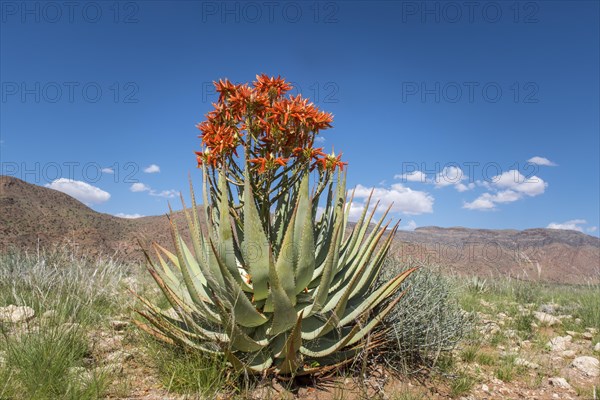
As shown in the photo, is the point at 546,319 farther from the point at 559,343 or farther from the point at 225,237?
the point at 225,237

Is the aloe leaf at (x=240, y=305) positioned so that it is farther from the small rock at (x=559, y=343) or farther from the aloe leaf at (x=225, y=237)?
the small rock at (x=559, y=343)

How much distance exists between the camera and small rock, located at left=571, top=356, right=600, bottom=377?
15.5 ft

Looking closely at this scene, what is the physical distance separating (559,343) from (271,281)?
4835mm

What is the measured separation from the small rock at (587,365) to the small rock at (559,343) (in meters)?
0.60

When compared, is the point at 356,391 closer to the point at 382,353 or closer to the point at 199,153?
the point at 382,353

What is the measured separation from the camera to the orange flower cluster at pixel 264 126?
3361 mm

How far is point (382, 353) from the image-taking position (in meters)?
3.99

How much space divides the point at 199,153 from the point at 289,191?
900 mm

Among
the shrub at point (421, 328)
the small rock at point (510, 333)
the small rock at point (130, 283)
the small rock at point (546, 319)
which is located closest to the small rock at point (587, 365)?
the small rock at point (510, 333)

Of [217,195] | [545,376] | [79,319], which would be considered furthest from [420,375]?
[79,319]

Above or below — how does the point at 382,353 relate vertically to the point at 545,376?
above

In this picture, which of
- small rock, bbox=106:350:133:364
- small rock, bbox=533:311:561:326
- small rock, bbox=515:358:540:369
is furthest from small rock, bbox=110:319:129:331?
small rock, bbox=533:311:561:326

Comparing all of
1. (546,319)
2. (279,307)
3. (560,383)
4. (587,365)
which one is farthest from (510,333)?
(279,307)

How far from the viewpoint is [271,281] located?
303 cm
